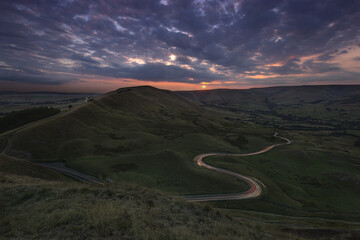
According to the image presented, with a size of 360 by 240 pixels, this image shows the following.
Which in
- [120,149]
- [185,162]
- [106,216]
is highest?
[106,216]

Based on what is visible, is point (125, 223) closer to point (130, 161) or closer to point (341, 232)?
point (341, 232)

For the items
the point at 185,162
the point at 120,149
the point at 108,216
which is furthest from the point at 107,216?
the point at 120,149

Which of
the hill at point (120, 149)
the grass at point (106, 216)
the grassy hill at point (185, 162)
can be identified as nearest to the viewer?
the grass at point (106, 216)

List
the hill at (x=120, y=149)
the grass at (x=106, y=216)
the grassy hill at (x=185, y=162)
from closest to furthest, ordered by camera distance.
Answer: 1. the grass at (x=106, y=216)
2. the grassy hill at (x=185, y=162)
3. the hill at (x=120, y=149)

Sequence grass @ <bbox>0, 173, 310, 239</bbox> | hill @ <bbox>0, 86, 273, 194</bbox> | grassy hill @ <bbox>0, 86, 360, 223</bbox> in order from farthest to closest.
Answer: hill @ <bbox>0, 86, 273, 194</bbox>, grassy hill @ <bbox>0, 86, 360, 223</bbox>, grass @ <bbox>0, 173, 310, 239</bbox>

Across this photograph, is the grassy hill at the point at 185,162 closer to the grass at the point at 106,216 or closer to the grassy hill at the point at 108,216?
the grassy hill at the point at 108,216

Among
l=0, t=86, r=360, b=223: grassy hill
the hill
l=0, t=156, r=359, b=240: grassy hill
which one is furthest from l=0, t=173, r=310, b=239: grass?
the hill

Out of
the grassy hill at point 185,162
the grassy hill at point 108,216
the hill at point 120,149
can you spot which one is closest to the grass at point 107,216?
the grassy hill at point 108,216

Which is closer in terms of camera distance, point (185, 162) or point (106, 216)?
point (106, 216)

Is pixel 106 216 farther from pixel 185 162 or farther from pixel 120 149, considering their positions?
pixel 120 149

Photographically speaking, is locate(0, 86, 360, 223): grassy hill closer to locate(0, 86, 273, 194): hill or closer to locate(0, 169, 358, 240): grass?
Result: locate(0, 86, 273, 194): hill

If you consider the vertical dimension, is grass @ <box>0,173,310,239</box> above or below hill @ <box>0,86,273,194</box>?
above

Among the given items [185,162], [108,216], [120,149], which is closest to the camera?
[108,216]

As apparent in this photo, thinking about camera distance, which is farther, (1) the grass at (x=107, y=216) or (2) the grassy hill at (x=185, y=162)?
(2) the grassy hill at (x=185, y=162)
